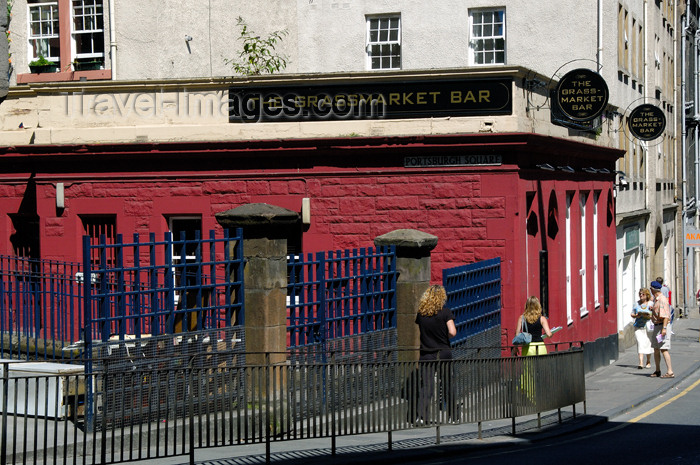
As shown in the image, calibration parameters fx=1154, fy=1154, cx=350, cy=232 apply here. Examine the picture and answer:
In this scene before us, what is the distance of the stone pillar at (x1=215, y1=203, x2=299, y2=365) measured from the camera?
553 inches

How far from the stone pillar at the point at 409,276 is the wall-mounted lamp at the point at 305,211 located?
4199 millimetres

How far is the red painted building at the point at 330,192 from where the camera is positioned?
65.2ft

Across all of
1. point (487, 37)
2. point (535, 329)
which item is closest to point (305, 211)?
point (535, 329)

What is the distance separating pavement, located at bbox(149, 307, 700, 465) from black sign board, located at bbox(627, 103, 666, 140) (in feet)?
33.3

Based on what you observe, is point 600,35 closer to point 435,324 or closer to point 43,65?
point 43,65

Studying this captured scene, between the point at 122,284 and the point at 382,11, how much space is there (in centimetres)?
1669

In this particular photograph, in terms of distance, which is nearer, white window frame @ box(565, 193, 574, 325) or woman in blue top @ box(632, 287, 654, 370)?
woman in blue top @ box(632, 287, 654, 370)

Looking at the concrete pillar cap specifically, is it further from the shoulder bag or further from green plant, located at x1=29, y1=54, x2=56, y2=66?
green plant, located at x1=29, y1=54, x2=56, y2=66

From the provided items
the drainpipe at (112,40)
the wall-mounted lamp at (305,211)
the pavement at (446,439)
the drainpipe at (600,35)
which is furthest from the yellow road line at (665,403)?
the drainpipe at (112,40)

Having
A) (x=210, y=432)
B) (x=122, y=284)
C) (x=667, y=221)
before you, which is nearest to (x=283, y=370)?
(x=210, y=432)

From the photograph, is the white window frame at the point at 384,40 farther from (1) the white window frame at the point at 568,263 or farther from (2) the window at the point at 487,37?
(1) the white window frame at the point at 568,263

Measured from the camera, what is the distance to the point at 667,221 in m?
44.9

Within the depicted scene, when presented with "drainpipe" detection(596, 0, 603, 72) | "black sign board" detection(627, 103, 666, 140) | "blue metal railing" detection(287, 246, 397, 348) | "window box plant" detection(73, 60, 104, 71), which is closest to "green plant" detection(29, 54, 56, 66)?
"window box plant" detection(73, 60, 104, 71)

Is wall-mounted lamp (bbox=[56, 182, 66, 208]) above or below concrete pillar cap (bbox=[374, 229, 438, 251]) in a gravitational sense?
above
